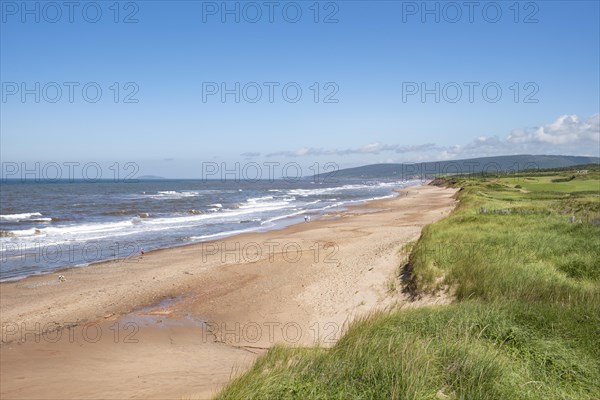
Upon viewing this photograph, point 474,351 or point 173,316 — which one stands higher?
point 474,351

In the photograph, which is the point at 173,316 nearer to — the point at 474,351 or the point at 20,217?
the point at 474,351

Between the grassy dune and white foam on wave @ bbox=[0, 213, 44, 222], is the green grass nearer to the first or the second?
the grassy dune

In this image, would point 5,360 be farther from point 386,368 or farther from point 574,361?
point 574,361

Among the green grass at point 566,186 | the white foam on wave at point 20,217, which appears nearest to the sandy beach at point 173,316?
the white foam on wave at point 20,217

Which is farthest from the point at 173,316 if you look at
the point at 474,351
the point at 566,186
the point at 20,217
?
the point at 566,186

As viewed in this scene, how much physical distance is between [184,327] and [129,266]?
27.6 feet

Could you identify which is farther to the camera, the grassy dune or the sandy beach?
the sandy beach

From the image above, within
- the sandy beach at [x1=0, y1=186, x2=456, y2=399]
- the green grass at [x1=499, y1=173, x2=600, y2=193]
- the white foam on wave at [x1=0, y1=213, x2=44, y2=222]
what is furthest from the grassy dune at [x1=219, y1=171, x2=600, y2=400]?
the white foam on wave at [x1=0, y1=213, x2=44, y2=222]

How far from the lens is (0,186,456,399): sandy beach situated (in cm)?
844

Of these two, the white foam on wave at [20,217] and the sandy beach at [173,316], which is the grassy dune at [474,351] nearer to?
the sandy beach at [173,316]

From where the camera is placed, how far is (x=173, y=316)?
12312 millimetres

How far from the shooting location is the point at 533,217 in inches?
712

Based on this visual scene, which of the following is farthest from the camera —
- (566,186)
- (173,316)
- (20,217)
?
(566,186)

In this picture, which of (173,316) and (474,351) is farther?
(173,316)
